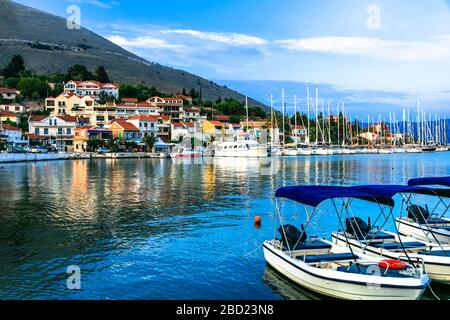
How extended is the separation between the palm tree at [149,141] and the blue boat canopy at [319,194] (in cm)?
9460

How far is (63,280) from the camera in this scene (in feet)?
48.3

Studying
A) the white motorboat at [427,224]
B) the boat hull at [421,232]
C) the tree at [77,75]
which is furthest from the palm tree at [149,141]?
the boat hull at [421,232]

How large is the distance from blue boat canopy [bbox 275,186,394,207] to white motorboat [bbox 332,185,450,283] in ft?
1.13

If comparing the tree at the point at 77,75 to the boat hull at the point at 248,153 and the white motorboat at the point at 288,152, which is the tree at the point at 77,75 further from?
the boat hull at the point at 248,153

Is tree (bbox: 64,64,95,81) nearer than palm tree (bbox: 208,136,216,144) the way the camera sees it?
No

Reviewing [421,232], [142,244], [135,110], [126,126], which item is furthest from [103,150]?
[421,232]

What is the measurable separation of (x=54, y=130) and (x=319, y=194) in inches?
4107

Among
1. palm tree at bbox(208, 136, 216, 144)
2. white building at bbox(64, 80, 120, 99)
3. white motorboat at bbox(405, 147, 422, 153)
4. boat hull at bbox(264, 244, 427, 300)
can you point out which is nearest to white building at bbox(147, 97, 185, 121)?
palm tree at bbox(208, 136, 216, 144)

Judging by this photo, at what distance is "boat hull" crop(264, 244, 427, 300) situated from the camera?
11.6m

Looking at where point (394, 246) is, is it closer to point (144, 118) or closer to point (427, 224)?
point (427, 224)

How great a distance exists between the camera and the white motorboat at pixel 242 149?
310 feet

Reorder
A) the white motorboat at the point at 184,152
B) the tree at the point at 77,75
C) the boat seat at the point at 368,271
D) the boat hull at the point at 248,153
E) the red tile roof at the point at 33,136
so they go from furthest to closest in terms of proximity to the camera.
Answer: the tree at the point at 77,75
the red tile roof at the point at 33,136
the white motorboat at the point at 184,152
the boat hull at the point at 248,153
the boat seat at the point at 368,271

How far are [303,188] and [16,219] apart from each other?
56.2 feet

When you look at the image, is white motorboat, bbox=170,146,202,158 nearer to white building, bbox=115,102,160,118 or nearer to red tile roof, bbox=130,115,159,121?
red tile roof, bbox=130,115,159,121
